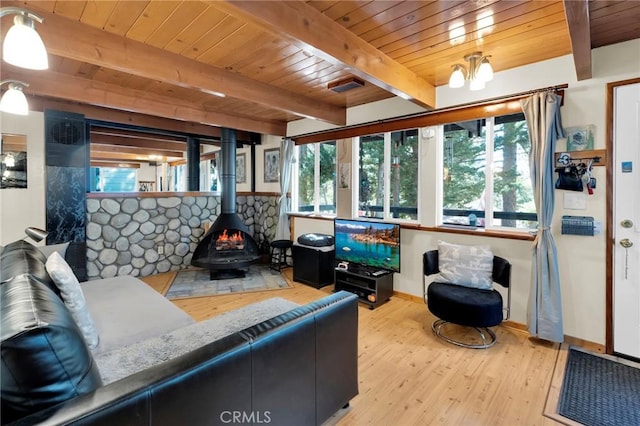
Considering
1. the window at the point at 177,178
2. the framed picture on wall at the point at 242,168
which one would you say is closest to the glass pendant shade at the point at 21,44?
the framed picture on wall at the point at 242,168

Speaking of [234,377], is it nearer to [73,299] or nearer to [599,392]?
[73,299]

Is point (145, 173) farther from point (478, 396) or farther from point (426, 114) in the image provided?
point (478, 396)

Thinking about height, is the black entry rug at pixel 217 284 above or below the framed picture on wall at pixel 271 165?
below

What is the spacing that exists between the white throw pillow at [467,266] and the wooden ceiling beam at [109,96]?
342cm

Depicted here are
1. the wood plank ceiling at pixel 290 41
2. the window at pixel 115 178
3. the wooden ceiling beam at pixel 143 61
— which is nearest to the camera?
the wood plank ceiling at pixel 290 41

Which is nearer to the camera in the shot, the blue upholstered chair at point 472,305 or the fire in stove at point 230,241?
the blue upholstered chair at point 472,305

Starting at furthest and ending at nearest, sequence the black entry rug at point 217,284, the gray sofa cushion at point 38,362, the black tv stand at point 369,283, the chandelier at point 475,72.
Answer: the black entry rug at point 217,284 < the black tv stand at point 369,283 < the chandelier at point 475,72 < the gray sofa cushion at point 38,362

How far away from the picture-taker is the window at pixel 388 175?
3.75m

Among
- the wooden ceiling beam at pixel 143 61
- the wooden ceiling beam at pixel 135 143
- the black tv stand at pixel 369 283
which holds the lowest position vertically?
the black tv stand at pixel 369 283

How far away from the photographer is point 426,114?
11.3 ft

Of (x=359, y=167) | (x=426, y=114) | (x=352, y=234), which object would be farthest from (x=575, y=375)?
(x=359, y=167)

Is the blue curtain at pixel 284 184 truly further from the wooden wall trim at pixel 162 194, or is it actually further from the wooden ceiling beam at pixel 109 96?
the wooden ceiling beam at pixel 109 96

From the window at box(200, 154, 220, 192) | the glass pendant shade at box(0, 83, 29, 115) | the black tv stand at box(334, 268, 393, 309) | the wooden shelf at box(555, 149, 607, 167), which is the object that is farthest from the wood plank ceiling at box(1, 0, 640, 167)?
Answer: the window at box(200, 154, 220, 192)

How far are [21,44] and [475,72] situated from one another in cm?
289
